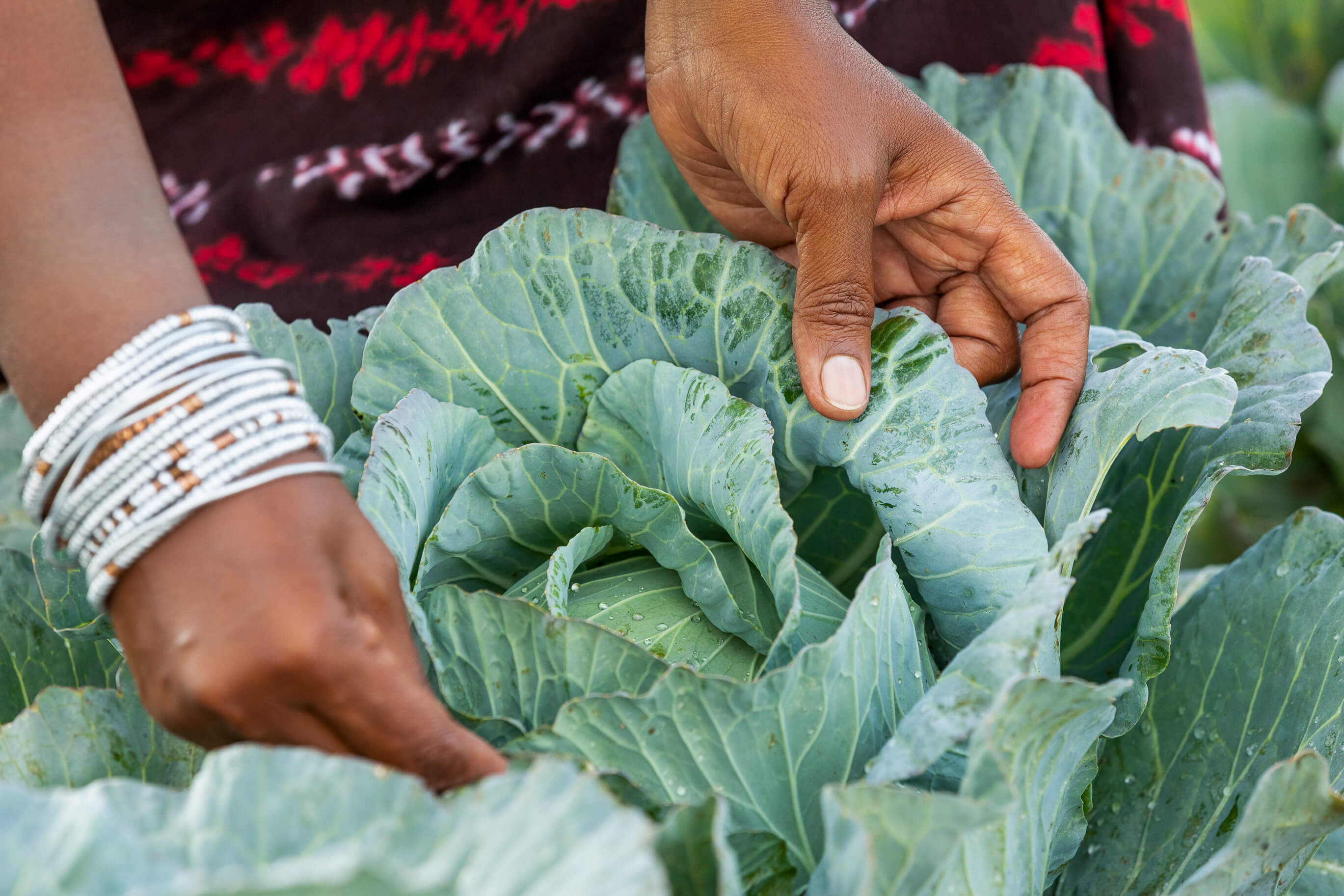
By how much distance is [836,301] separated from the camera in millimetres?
806

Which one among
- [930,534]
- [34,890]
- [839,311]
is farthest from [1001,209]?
[34,890]

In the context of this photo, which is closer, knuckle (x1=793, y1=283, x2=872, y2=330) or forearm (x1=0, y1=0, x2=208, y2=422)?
forearm (x1=0, y1=0, x2=208, y2=422)

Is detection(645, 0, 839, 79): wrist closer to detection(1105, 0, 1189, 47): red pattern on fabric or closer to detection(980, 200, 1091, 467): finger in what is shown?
detection(980, 200, 1091, 467): finger

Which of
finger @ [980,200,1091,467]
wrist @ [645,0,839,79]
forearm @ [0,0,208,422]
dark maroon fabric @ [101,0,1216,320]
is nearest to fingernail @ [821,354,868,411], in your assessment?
finger @ [980,200,1091,467]

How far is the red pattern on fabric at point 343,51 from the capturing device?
1.30 meters

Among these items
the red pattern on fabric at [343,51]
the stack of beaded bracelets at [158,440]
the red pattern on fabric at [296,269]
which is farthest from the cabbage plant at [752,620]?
the red pattern on fabric at [343,51]

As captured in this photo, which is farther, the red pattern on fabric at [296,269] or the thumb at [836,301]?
the red pattern on fabric at [296,269]

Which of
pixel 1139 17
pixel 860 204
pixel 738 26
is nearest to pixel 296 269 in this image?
pixel 738 26

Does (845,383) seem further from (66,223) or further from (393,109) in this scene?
(393,109)

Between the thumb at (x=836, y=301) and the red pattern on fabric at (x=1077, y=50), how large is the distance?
0.65m

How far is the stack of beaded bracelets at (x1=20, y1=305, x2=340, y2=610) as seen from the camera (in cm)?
50

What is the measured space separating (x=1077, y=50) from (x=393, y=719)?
1.27 m

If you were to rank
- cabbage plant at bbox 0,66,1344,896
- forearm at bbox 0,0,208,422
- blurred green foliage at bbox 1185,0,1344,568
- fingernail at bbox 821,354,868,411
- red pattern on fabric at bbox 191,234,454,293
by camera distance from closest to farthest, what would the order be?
1. cabbage plant at bbox 0,66,1344,896
2. forearm at bbox 0,0,208,422
3. fingernail at bbox 821,354,868,411
4. red pattern on fabric at bbox 191,234,454,293
5. blurred green foliage at bbox 1185,0,1344,568

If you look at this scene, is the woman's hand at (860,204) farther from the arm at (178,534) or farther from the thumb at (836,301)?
the arm at (178,534)
